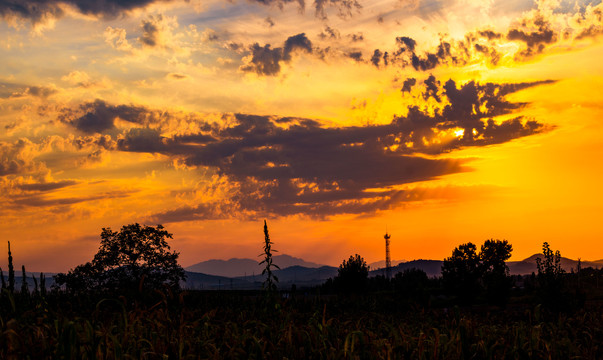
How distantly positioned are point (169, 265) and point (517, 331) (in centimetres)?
4807

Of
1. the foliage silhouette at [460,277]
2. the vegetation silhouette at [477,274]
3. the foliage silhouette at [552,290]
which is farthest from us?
the foliage silhouette at [460,277]

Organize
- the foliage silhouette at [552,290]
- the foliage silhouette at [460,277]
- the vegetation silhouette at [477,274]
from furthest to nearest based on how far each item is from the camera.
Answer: the foliage silhouette at [460,277] → the vegetation silhouette at [477,274] → the foliage silhouette at [552,290]

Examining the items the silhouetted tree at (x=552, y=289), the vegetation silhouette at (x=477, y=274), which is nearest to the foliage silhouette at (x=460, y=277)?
the vegetation silhouette at (x=477, y=274)

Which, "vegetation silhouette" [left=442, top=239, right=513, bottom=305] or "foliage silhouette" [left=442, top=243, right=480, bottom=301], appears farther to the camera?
"foliage silhouette" [left=442, top=243, right=480, bottom=301]

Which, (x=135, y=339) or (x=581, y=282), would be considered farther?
(x=581, y=282)

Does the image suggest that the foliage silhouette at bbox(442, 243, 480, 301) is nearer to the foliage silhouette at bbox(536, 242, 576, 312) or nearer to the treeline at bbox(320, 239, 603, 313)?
the treeline at bbox(320, 239, 603, 313)

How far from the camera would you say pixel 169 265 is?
51.0m

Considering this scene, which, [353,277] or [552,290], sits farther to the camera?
[353,277]

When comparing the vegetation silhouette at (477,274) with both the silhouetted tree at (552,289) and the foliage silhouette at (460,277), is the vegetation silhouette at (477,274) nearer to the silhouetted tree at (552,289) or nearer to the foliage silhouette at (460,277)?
the foliage silhouette at (460,277)

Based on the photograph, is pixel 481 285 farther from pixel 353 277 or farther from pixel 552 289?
pixel 552 289

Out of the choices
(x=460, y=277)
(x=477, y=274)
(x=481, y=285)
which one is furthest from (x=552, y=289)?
(x=481, y=285)

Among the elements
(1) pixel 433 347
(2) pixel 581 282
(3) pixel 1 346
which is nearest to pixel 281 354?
(1) pixel 433 347

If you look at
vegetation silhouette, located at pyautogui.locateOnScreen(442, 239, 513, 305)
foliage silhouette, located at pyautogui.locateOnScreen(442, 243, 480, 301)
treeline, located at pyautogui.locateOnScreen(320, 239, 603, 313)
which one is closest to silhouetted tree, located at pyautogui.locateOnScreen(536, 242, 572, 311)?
treeline, located at pyautogui.locateOnScreen(320, 239, 603, 313)

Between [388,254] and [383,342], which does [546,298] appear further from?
[388,254]
